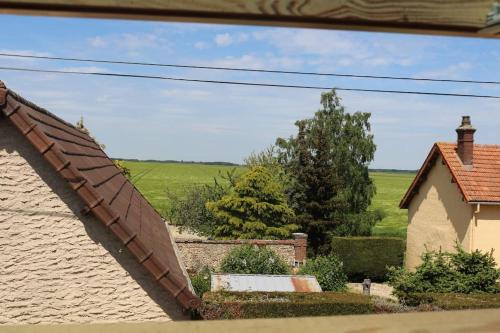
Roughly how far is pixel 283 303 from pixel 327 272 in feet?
24.0

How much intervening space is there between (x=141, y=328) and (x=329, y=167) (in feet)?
92.7

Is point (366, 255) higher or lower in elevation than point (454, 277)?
lower

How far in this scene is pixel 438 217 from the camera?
20.5m

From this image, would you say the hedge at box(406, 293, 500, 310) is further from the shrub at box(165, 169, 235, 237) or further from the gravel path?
the shrub at box(165, 169, 235, 237)

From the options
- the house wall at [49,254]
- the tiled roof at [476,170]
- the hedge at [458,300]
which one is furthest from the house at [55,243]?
the tiled roof at [476,170]

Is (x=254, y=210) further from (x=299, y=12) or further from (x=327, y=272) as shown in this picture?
(x=299, y=12)

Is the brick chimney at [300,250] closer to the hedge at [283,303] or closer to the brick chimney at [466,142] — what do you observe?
the brick chimney at [466,142]

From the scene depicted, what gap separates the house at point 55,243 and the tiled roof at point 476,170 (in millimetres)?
14195

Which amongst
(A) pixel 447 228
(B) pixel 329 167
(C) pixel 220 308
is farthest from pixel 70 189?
(B) pixel 329 167

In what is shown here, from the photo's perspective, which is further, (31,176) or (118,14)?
(31,176)

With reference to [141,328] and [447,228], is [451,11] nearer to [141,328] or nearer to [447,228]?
[141,328]

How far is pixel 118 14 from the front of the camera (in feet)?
4.05

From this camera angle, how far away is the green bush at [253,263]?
18.7 m

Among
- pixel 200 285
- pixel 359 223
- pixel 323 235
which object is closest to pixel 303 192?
pixel 323 235
